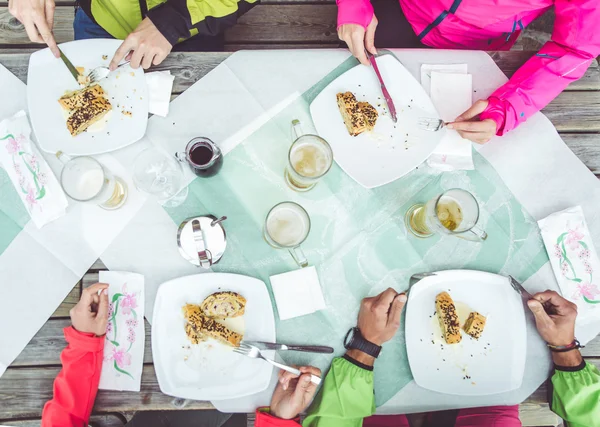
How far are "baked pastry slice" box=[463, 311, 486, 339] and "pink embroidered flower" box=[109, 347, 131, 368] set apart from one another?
84 centimetres

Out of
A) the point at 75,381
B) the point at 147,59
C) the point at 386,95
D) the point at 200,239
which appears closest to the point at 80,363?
the point at 75,381

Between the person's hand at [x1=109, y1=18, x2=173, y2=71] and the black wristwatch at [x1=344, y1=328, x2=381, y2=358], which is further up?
the person's hand at [x1=109, y1=18, x2=173, y2=71]

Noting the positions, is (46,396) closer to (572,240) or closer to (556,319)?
(556,319)

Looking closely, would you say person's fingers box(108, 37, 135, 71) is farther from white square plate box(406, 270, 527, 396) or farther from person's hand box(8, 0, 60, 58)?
white square plate box(406, 270, 527, 396)

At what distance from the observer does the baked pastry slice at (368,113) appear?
39.9 inches

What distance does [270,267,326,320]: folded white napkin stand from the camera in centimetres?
99

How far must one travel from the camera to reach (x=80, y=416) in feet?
3.13

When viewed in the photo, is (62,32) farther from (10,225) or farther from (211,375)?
(211,375)

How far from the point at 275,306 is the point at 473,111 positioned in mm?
714

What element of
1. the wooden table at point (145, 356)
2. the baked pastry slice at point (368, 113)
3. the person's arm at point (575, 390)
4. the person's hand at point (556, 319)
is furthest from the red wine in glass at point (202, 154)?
the person's arm at point (575, 390)

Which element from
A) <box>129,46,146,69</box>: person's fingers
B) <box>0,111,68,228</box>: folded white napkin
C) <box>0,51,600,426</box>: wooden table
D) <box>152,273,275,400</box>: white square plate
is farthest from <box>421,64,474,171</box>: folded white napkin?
<box>0,111,68,228</box>: folded white napkin

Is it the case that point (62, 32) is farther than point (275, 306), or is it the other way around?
point (62, 32)

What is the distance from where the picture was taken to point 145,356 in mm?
975

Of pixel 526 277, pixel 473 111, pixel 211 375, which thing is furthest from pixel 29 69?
pixel 526 277
